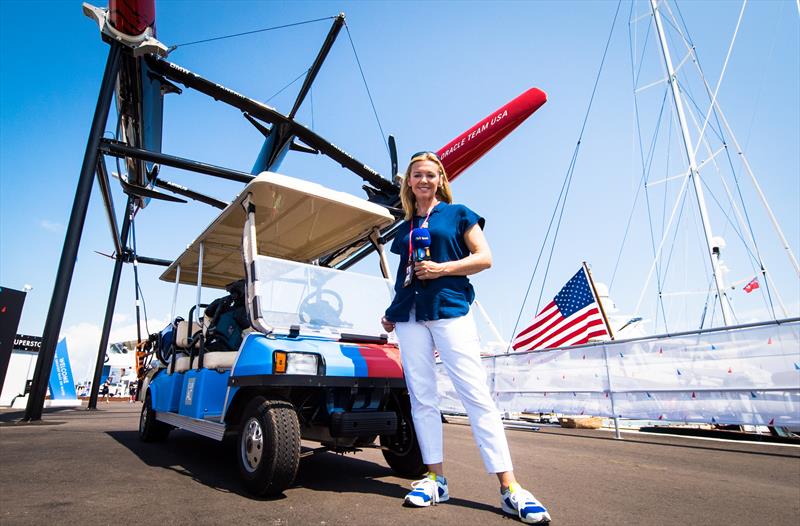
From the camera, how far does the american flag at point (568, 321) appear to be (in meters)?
9.71

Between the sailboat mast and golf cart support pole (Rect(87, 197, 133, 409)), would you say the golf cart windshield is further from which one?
golf cart support pole (Rect(87, 197, 133, 409))

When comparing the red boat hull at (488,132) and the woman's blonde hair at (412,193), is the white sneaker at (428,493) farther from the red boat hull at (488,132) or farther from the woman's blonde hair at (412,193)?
the red boat hull at (488,132)

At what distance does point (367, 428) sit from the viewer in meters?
2.54

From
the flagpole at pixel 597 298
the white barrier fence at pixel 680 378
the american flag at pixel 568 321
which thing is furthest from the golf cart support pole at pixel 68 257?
the flagpole at pixel 597 298

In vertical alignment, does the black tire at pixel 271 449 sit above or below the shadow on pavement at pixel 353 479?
above

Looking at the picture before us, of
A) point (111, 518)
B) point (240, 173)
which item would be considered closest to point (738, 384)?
point (111, 518)

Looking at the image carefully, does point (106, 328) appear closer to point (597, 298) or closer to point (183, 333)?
point (183, 333)

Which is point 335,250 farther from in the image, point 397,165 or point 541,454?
point 397,165

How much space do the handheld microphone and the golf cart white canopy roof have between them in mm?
1235

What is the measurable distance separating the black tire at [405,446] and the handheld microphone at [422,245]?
44.6 inches

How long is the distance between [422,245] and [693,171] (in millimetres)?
12740

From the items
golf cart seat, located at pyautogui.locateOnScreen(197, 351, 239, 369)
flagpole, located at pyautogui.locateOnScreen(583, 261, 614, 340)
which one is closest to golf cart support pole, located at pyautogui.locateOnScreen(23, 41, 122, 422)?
golf cart seat, located at pyautogui.locateOnScreen(197, 351, 239, 369)

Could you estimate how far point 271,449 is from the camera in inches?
89.4

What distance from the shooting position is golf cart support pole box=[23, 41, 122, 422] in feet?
25.1
